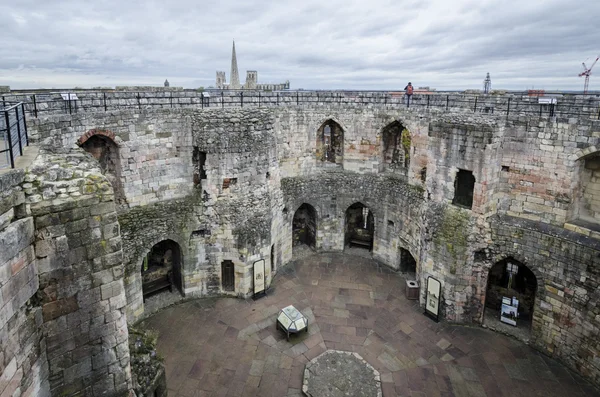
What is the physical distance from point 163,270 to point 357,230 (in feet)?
28.2

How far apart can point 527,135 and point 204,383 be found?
436 inches

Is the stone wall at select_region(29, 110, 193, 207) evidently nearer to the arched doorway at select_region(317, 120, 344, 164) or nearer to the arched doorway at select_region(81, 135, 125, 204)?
the arched doorway at select_region(81, 135, 125, 204)

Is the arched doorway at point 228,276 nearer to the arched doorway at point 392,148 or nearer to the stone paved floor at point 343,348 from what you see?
the stone paved floor at point 343,348

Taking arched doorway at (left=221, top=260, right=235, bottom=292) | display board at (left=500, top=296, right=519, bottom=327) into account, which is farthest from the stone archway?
display board at (left=500, top=296, right=519, bottom=327)

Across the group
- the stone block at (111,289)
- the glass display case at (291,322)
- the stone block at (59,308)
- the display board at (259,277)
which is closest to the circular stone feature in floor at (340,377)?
the glass display case at (291,322)

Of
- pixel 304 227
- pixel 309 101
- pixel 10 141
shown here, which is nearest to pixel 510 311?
pixel 304 227

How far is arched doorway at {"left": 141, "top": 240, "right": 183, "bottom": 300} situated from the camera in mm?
13945

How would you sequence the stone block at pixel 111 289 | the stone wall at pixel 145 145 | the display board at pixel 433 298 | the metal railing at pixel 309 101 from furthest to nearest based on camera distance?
the display board at pixel 433 298, the metal railing at pixel 309 101, the stone wall at pixel 145 145, the stone block at pixel 111 289

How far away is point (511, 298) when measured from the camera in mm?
13109

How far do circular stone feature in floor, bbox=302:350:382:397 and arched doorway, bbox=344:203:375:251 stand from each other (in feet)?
23.9

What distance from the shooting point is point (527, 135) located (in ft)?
38.0

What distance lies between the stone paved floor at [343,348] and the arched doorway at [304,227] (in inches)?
132

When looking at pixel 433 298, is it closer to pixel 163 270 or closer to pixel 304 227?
pixel 304 227

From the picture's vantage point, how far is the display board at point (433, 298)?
12.9 meters
